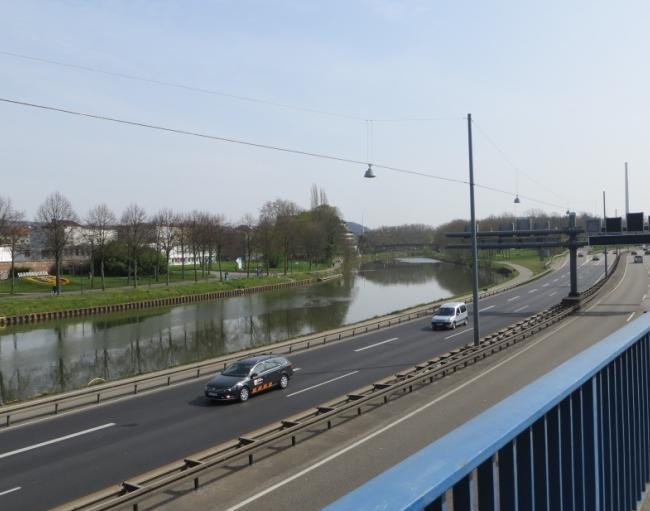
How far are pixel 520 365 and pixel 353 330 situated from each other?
559 inches

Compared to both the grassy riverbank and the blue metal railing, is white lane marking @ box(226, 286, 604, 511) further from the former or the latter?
the grassy riverbank

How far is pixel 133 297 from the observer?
63.4m

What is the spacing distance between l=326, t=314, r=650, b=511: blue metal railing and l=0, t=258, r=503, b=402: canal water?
26.7 meters

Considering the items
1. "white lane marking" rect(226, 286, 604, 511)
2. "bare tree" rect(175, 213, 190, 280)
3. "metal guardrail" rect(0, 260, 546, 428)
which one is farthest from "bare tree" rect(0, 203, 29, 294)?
"white lane marking" rect(226, 286, 604, 511)

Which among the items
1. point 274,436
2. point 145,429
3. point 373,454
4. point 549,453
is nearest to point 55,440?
point 145,429

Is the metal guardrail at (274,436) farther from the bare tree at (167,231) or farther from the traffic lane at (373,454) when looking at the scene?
the bare tree at (167,231)

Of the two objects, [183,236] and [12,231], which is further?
[183,236]

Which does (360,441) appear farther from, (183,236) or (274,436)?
(183,236)

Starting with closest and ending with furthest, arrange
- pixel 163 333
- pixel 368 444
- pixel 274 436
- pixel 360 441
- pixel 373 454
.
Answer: pixel 373 454 < pixel 274 436 < pixel 368 444 < pixel 360 441 < pixel 163 333

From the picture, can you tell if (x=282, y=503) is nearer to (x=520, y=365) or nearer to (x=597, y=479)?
(x=597, y=479)

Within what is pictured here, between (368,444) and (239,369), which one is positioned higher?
(239,369)

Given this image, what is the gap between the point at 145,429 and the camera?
1719cm

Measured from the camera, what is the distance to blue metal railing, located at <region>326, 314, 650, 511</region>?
5.37 feet

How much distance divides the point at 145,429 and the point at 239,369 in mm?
4569
